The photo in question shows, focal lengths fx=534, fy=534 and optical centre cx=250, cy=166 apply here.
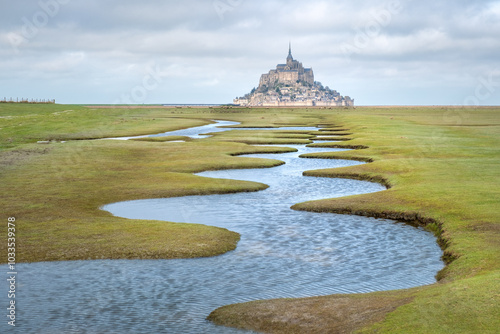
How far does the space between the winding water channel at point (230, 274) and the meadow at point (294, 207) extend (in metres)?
1.06

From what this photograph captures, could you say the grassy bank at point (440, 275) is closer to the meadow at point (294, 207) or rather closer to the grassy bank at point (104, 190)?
the meadow at point (294, 207)

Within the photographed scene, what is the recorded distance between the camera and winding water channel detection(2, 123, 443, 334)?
16.8 meters

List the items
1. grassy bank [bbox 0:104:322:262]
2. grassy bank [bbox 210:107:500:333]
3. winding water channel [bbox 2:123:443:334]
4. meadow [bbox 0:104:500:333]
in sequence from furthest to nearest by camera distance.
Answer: grassy bank [bbox 0:104:322:262]
winding water channel [bbox 2:123:443:334]
meadow [bbox 0:104:500:333]
grassy bank [bbox 210:107:500:333]

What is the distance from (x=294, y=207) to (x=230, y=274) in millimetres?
13116

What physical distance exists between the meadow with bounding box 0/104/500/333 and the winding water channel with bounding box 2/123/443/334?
1.06 m

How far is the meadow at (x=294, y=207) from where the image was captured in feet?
51.3

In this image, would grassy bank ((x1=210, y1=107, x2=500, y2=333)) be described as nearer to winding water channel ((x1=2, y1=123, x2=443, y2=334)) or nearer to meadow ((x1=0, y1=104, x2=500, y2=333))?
meadow ((x1=0, y1=104, x2=500, y2=333))

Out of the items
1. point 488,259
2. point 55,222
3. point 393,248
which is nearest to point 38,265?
point 55,222

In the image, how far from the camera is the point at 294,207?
33.4 metres

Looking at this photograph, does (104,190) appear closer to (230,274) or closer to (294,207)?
(294,207)

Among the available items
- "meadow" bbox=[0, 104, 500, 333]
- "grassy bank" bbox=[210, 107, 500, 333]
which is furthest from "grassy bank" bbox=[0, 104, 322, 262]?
"grassy bank" bbox=[210, 107, 500, 333]

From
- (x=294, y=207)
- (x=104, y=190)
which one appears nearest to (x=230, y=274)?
(x=294, y=207)

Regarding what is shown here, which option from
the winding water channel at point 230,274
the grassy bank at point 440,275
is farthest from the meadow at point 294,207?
the winding water channel at point 230,274

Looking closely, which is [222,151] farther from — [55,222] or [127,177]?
[55,222]
